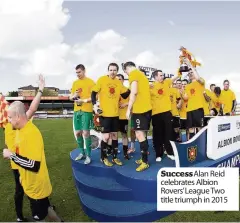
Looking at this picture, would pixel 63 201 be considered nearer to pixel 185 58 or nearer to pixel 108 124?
pixel 108 124

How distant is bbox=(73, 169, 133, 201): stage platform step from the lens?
4305mm

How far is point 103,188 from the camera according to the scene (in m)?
4.47

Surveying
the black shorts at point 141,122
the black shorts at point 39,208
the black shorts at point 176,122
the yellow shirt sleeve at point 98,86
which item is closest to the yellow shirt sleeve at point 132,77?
the black shorts at point 141,122

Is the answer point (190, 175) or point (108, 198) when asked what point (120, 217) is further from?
point (190, 175)

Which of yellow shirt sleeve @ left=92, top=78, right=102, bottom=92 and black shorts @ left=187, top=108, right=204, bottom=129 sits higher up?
yellow shirt sleeve @ left=92, top=78, right=102, bottom=92

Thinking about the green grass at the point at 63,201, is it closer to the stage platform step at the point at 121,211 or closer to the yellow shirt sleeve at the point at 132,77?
the stage platform step at the point at 121,211

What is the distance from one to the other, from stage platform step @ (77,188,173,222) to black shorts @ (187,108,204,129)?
279 cm

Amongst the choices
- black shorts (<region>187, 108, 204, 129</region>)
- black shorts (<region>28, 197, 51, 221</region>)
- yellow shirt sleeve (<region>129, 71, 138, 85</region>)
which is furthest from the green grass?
black shorts (<region>187, 108, 204, 129</region>)

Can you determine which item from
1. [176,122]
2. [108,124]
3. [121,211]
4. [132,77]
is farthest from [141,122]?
[176,122]

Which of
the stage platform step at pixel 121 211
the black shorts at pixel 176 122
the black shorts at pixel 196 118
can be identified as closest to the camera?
the stage platform step at pixel 121 211

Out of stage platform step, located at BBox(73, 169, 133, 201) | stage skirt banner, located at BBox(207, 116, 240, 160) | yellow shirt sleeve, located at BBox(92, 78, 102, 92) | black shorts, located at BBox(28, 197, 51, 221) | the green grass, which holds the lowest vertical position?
the green grass

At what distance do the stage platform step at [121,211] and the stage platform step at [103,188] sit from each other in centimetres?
11

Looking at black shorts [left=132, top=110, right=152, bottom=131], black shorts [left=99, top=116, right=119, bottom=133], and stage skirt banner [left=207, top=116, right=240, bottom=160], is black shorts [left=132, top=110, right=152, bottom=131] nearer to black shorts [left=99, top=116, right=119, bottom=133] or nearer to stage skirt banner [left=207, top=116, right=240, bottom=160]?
black shorts [left=99, top=116, right=119, bottom=133]

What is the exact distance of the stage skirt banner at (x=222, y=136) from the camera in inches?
219
